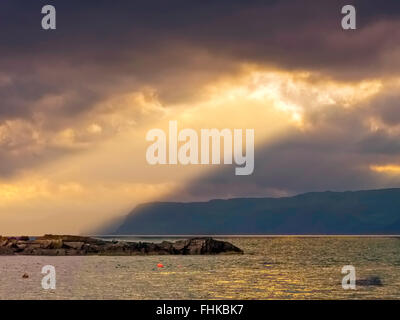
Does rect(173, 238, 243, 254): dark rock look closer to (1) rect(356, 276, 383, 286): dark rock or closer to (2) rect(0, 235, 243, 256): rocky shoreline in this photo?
(2) rect(0, 235, 243, 256): rocky shoreline

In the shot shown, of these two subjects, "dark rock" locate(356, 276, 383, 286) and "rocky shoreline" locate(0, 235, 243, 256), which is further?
"rocky shoreline" locate(0, 235, 243, 256)

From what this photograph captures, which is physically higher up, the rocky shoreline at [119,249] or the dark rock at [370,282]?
the dark rock at [370,282]

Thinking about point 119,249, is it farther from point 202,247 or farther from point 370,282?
point 370,282

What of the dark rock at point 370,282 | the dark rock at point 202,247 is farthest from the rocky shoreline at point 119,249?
the dark rock at point 370,282

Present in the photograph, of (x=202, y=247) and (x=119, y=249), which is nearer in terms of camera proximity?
(x=202, y=247)

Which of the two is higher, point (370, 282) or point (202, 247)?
point (370, 282)

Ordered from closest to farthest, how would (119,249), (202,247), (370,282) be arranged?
(370,282) < (202,247) < (119,249)

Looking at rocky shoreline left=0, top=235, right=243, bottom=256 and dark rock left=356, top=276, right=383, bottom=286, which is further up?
dark rock left=356, top=276, right=383, bottom=286

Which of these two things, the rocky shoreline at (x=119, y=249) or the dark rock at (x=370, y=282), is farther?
the rocky shoreline at (x=119, y=249)

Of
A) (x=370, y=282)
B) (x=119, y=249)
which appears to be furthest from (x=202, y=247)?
(x=370, y=282)

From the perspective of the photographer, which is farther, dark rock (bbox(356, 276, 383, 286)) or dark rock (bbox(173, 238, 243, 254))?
dark rock (bbox(173, 238, 243, 254))

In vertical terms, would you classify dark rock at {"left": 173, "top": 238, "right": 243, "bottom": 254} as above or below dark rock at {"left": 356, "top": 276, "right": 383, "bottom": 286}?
below

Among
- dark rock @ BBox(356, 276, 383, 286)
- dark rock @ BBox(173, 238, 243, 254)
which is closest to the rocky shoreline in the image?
dark rock @ BBox(173, 238, 243, 254)

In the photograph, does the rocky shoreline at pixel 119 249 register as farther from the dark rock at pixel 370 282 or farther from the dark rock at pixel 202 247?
the dark rock at pixel 370 282
